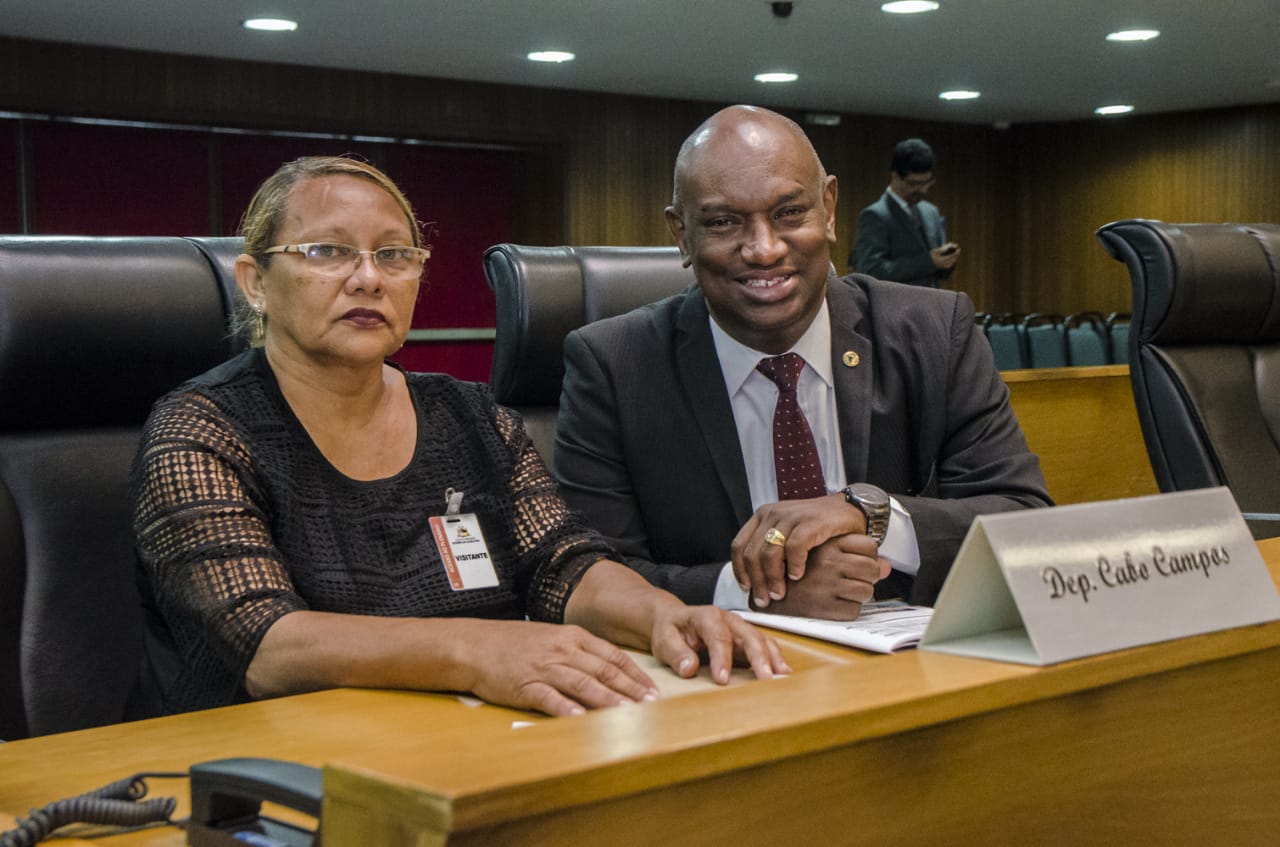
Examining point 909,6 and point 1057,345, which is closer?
point 1057,345

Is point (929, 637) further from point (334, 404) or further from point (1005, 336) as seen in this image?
point (1005, 336)

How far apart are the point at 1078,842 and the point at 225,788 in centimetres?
54

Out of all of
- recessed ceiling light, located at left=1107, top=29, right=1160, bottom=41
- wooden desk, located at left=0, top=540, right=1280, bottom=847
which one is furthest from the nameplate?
recessed ceiling light, located at left=1107, top=29, right=1160, bottom=41

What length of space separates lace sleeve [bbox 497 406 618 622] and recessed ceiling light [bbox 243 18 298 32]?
6.27 metres

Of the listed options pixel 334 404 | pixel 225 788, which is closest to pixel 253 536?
pixel 334 404

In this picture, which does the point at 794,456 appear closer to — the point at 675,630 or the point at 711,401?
the point at 711,401

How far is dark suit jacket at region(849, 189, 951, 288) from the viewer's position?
8.12 m

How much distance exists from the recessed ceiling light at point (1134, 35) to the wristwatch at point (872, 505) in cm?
742

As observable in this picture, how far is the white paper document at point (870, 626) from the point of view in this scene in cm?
146

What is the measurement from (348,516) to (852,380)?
2.69ft

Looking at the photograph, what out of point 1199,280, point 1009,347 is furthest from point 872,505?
point 1009,347

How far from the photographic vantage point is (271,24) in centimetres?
770

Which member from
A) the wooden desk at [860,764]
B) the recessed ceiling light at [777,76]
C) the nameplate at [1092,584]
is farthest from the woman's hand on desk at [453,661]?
the recessed ceiling light at [777,76]

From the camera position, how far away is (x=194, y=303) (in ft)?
6.62
